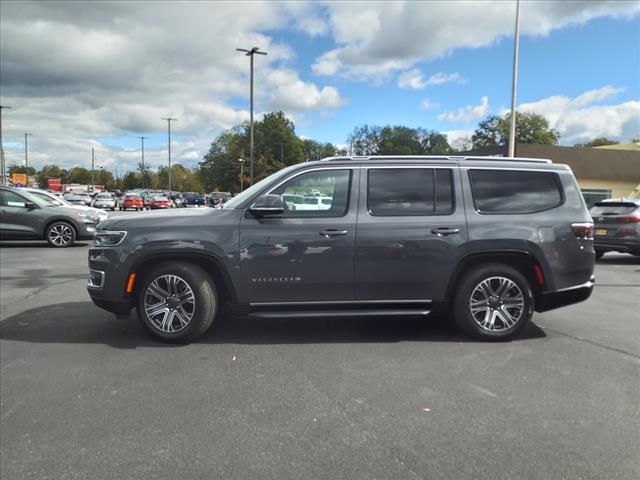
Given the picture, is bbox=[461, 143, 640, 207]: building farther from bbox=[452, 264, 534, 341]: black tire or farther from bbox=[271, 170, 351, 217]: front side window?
bbox=[271, 170, 351, 217]: front side window

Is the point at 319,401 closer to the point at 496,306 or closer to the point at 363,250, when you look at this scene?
the point at 363,250

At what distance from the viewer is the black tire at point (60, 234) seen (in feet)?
45.6

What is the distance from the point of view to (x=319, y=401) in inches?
151

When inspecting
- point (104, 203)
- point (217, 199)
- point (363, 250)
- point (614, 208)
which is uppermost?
point (217, 199)

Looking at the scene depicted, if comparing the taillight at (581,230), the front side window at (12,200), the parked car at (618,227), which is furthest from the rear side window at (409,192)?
the front side window at (12,200)

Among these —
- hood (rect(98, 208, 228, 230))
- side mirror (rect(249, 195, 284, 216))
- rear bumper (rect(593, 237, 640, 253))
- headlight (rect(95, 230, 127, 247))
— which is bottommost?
rear bumper (rect(593, 237, 640, 253))

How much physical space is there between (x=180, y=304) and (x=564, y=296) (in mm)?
3999

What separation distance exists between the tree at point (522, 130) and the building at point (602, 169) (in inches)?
1819

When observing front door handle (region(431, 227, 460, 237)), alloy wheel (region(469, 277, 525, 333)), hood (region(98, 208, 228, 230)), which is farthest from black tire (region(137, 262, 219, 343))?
alloy wheel (region(469, 277, 525, 333))

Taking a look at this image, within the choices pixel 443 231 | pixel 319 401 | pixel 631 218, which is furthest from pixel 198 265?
pixel 631 218

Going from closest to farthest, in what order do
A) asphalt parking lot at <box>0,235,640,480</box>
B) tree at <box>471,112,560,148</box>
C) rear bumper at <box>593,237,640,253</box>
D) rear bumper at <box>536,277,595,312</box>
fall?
asphalt parking lot at <box>0,235,640,480</box> → rear bumper at <box>536,277,595,312</box> → rear bumper at <box>593,237,640,253</box> → tree at <box>471,112,560,148</box>

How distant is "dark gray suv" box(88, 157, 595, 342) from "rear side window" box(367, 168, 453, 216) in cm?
1

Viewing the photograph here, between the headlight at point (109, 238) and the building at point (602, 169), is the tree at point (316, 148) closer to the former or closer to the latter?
the building at point (602, 169)

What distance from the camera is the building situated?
35.8 m
